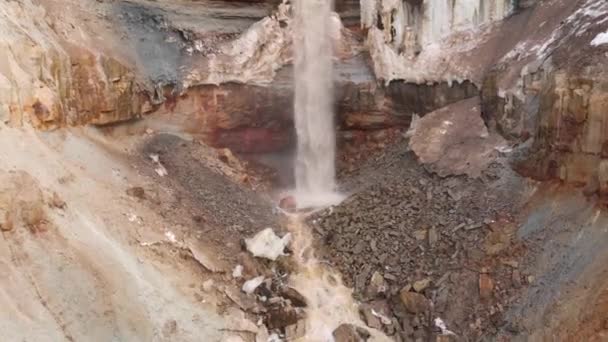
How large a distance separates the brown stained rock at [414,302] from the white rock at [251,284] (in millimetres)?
2681

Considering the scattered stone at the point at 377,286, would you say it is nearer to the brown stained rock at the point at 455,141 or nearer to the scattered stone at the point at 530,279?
the scattered stone at the point at 530,279

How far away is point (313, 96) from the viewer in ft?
53.2

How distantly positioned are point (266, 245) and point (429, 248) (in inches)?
126

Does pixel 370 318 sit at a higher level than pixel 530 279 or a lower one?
lower

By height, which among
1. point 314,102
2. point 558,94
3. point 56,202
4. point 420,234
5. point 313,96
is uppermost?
point 558,94

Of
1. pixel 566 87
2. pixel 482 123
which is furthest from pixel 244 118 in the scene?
pixel 566 87

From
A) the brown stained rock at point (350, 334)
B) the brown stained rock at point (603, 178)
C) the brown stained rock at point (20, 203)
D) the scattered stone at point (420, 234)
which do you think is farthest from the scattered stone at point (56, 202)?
the brown stained rock at point (603, 178)

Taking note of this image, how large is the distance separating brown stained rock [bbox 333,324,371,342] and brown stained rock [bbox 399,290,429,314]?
88 centimetres

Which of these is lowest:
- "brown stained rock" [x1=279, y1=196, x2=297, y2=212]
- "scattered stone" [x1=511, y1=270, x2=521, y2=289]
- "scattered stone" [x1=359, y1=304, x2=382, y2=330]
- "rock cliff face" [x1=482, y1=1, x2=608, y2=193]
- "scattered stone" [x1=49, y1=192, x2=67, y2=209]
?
"scattered stone" [x1=359, y1=304, x2=382, y2=330]

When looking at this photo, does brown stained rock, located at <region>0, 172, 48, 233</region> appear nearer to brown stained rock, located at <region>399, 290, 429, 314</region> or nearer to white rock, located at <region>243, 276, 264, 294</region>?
white rock, located at <region>243, 276, 264, 294</region>

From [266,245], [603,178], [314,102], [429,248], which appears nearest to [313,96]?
[314,102]

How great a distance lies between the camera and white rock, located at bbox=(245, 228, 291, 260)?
1199 centimetres

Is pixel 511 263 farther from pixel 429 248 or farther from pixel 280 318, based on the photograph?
pixel 280 318

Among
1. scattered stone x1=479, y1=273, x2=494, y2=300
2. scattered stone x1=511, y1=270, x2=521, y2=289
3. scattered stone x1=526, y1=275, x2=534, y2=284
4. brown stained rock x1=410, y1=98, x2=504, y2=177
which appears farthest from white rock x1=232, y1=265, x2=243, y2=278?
scattered stone x1=526, y1=275, x2=534, y2=284
